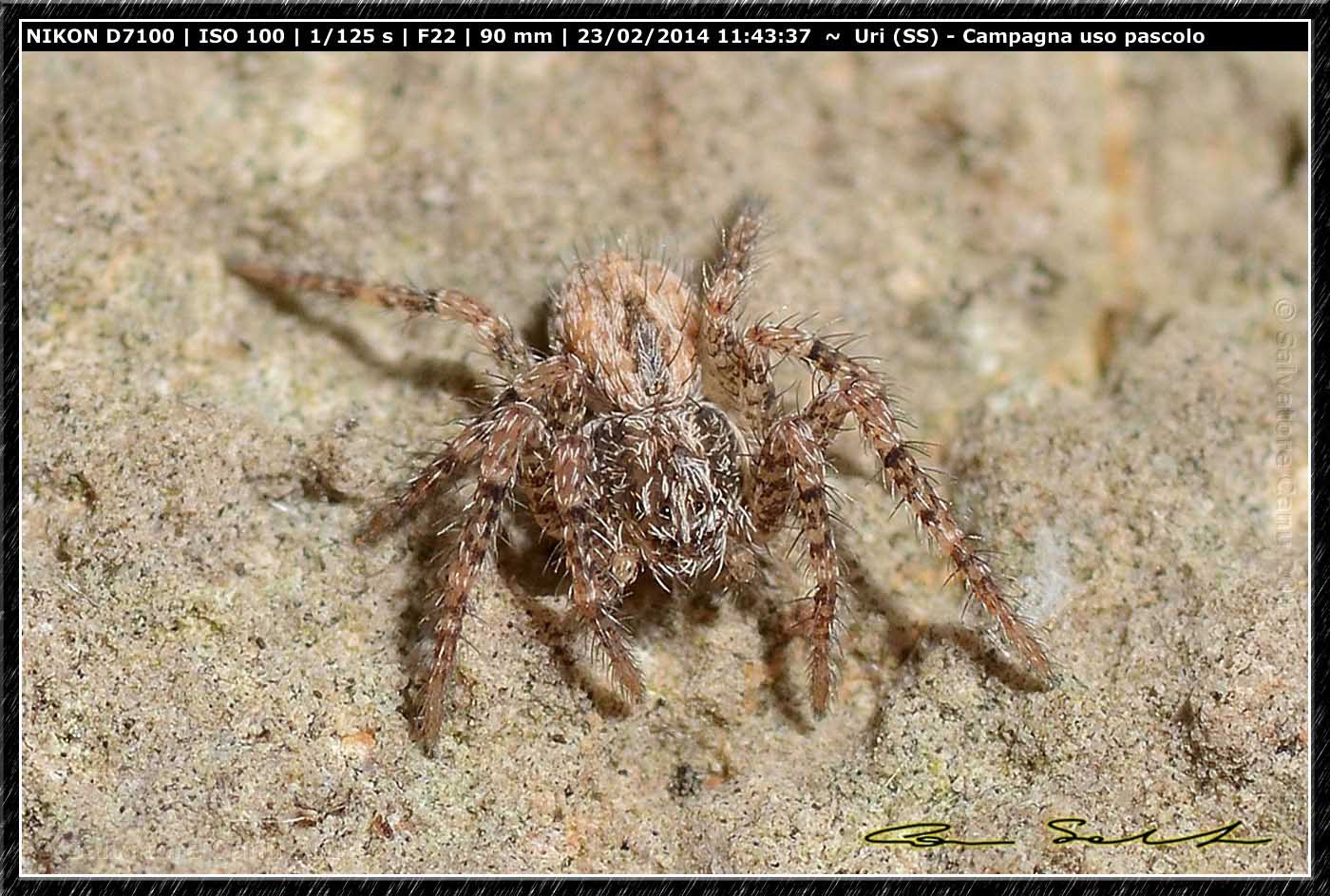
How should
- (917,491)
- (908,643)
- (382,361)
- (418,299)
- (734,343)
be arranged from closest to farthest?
(917,491), (908,643), (734,343), (418,299), (382,361)

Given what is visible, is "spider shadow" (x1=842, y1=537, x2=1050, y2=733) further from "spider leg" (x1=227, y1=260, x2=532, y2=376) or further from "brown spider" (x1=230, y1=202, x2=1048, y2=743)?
"spider leg" (x1=227, y1=260, x2=532, y2=376)

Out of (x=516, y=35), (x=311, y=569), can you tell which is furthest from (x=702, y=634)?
(x=516, y=35)

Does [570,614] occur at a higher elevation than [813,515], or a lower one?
lower

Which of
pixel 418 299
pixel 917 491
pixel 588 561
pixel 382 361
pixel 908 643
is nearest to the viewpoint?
pixel 588 561

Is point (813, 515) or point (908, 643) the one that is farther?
point (908, 643)

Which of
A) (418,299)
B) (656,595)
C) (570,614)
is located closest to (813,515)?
(656,595)

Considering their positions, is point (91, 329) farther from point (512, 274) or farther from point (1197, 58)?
point (1197, 58)
